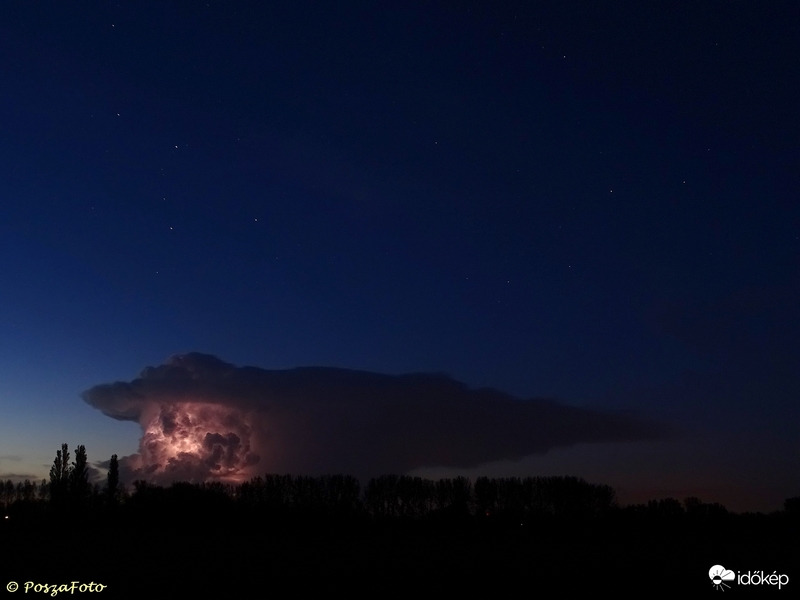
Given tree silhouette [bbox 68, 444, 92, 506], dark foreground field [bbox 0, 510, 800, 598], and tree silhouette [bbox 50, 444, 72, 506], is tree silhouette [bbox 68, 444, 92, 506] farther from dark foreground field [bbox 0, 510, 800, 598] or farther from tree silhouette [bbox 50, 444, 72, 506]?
dark foreground field [bbox 0, 510, 800, 598]

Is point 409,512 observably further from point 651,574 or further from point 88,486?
point 651,574

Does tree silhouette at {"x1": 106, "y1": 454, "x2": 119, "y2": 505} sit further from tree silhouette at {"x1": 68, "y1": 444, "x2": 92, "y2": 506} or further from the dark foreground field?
the dark foreground field

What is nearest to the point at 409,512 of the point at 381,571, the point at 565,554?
the point at 565,554

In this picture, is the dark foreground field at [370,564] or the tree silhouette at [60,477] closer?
the dark foreground field at [370,564]

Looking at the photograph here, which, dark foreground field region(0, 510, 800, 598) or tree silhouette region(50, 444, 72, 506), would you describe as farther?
tree silhouette region(50, 444, 72, 506)

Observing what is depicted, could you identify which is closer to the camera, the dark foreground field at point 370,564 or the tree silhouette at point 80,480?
the dark foreground field at point 370,564

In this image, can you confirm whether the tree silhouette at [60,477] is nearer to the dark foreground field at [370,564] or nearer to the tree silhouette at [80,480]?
the tree silhouette at [80,480]

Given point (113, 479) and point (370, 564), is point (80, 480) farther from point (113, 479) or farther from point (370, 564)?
point (370, 564)

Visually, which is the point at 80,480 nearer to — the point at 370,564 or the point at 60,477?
the point at 60,477

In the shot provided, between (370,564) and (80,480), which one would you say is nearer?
(370,564)

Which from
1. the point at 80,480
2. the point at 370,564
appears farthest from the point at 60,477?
the point at 370,564

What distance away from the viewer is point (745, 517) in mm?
96625

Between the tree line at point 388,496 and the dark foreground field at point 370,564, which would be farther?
the tree line at point 388,496

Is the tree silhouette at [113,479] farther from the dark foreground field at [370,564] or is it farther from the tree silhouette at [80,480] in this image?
the dark foreground field at [370,564]
